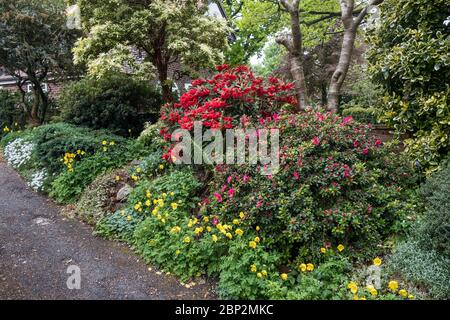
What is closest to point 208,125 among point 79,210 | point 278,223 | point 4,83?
point 278,223

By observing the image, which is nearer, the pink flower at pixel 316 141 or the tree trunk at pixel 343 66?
the pink flower at pixel 316 141

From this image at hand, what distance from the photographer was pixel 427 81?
13.2ft

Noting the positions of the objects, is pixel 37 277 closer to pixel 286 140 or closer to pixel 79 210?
pixel 79 210

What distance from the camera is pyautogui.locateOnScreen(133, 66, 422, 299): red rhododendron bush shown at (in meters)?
3.04

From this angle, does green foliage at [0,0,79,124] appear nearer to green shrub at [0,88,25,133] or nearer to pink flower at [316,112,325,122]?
green shrub at [0,88,25,133]

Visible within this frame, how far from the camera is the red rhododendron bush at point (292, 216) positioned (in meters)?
3.04

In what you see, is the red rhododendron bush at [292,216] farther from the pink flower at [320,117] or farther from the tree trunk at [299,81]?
the tree trunk at [299,81]

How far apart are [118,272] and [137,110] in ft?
14.6

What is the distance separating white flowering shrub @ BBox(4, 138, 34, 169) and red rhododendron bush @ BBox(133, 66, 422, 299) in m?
4.50

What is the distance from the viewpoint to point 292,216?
→ 3.27 meters

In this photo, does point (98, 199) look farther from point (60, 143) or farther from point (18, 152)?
point (18, 152)

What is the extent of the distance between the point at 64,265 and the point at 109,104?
3.96m

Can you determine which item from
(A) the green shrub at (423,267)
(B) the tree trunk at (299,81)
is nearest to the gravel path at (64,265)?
(A) the green shrub at (423,267)

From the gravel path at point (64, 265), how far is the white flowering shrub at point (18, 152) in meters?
2.38
